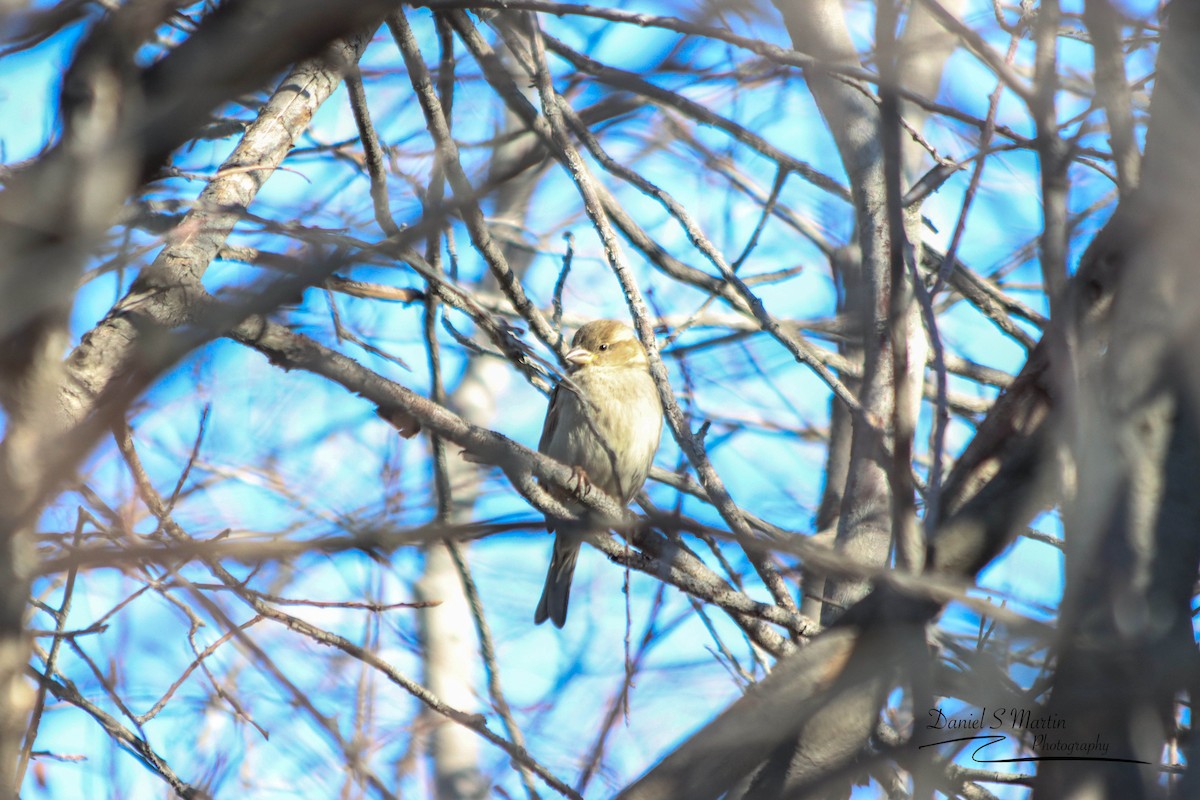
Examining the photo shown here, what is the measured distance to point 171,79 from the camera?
1261 mm

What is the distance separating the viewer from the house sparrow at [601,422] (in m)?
5.22

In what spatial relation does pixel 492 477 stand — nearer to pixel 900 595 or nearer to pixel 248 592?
pixel 248 592

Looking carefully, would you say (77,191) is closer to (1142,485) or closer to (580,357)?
(1142,485)

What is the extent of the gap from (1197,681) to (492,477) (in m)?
3.08

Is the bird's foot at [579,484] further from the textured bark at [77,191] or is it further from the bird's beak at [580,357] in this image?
the bird's beak at [580,357]

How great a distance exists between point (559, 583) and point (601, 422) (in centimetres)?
87

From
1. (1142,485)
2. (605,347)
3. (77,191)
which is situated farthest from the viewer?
(605,347)

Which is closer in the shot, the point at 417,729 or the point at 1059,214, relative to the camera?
the point at 1059,214

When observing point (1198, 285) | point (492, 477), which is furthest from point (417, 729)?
point (1198, 285)

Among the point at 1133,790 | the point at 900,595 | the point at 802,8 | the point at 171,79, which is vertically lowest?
the point at 1133,790

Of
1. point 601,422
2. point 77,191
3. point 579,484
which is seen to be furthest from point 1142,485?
point 601,422

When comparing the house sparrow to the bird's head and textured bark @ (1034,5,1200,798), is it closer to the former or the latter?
the bird's head

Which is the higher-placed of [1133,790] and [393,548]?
[393,548]

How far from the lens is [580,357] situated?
5.56 metres
